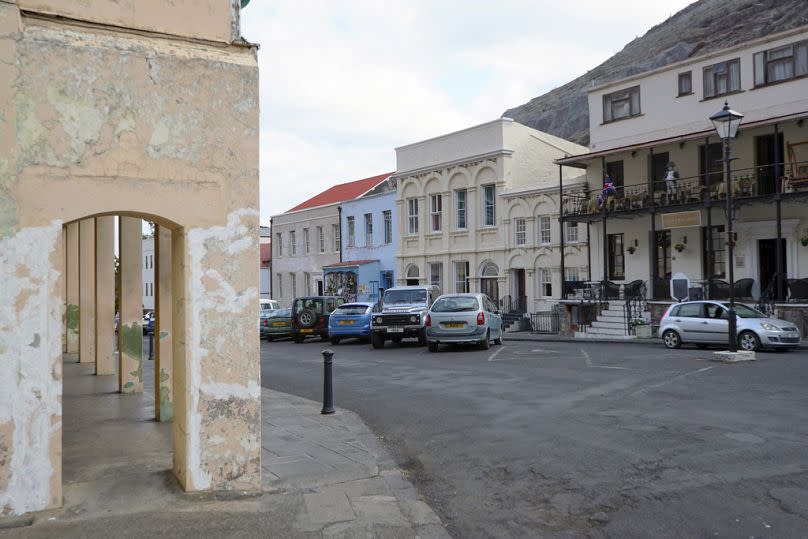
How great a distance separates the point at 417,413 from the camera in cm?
1001

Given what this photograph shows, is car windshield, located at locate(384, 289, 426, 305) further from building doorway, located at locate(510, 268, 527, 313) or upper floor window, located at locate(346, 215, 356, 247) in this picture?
upper floor window, located at locate(346, 215, 356, 247)

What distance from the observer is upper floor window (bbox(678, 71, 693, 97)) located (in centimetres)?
2609

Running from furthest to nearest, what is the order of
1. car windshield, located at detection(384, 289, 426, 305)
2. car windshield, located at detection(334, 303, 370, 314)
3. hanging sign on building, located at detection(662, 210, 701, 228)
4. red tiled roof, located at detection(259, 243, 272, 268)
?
red tiled roof, located at detection(259, 243, 272, 268) < car windshield, located at detection(334, 303, 370, 314) < hanging sign on building, located at detection(662, 210, 701, 228) < car windshield, located at detection(384, 289, 426, 305)

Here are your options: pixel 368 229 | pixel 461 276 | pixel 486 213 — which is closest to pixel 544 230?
pixel 486 213

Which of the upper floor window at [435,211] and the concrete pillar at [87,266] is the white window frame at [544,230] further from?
the concrete pillar at [87,266]

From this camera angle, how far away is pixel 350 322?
24.2 meters

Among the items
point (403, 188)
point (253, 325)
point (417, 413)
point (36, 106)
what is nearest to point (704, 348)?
point (417, 413)

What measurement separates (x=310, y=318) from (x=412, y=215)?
1240 centimetres

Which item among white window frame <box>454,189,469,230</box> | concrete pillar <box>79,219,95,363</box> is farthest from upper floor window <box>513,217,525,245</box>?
concrete pillar <box>79,219,95,363</box>

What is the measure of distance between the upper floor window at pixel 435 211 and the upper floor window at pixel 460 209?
1.04 meters

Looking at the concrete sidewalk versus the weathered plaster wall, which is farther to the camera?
the weathered plaster wall

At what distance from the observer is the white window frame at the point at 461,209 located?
34562mm

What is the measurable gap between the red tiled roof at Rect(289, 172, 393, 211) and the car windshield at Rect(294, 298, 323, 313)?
16.3 metres

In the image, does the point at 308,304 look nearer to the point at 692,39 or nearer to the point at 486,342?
the point at 486,342
